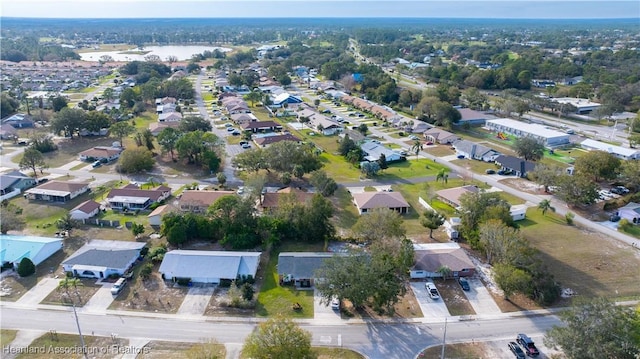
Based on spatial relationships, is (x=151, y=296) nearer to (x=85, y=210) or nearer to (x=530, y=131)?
(x=85, y=210)

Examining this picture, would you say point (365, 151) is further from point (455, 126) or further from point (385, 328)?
point (385, 328)

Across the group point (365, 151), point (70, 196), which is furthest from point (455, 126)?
point (70, 196)

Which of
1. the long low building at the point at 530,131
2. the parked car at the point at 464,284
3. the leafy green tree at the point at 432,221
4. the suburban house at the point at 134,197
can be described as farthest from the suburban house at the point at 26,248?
the long low building at the point at 530,131

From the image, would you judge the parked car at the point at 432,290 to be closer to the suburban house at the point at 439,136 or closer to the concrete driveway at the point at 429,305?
the concrete driveway at the point at 429,305

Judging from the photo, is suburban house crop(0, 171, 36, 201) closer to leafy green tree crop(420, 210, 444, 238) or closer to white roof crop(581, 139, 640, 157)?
leafy green tree crop(420, 210, 444, 238)

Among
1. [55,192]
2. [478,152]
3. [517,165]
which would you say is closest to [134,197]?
[55,192]

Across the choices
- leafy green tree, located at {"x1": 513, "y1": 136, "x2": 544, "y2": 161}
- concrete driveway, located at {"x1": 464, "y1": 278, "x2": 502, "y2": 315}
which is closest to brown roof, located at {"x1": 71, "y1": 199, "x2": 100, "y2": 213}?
concrete driveway, located at {"x1": 464, "y1": 278, "x2": 502, "y2": 315}
